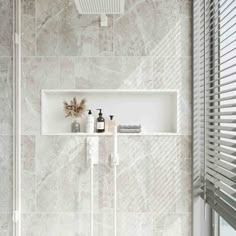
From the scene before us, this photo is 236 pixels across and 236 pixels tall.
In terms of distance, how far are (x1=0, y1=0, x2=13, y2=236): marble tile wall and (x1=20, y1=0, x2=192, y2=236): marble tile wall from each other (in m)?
0.26

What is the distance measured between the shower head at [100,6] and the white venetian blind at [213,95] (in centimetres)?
57

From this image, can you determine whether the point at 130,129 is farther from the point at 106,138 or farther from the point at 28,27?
the point at 28,27

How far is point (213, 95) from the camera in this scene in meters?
1.94

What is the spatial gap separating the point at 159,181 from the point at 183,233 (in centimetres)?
39

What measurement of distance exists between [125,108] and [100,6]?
0.71m

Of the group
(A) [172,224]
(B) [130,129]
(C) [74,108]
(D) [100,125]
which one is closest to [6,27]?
(C) [74,108]

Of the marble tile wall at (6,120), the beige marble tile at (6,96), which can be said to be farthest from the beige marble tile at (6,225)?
the beige marble tile at (6,96)

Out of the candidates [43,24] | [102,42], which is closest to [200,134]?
[102,42]

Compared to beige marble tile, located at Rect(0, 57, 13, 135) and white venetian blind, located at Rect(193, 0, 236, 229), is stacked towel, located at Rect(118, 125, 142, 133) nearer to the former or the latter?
white venetian blind, located at Rect(193, 0, 236, 229)

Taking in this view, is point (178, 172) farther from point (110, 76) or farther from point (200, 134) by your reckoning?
point (110, 76)

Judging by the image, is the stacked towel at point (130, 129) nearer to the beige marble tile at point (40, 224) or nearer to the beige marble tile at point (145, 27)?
the beige marble tile at point (145, 27)

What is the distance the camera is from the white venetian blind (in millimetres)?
1716

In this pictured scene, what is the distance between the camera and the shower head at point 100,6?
5.83 feet

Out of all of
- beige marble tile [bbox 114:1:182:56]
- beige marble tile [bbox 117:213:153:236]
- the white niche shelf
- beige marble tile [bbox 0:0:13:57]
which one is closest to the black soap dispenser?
the white niche shelf
